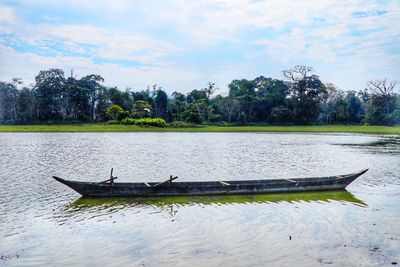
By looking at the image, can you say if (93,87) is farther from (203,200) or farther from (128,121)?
(203,200)

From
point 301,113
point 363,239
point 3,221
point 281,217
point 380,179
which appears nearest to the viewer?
point 363,239

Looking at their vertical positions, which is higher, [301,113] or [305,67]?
[305,67]

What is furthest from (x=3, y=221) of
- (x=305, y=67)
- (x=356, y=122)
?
(x=356, y=122)

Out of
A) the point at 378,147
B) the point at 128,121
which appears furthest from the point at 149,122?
the point at 378,147

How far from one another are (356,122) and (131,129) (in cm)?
6879

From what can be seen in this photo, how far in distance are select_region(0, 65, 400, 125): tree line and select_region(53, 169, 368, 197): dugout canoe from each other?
63.6 meters

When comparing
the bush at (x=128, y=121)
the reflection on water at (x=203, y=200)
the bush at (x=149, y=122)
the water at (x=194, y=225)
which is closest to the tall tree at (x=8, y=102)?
the bush at (x=128, y=121)

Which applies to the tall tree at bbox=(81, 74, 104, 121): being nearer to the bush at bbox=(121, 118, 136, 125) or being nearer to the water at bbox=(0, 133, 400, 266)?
the bush at bbox=(121, 118, 136, 125)

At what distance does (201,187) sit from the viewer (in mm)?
17234

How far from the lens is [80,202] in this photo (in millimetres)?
15844

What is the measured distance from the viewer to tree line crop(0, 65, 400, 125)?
85938mm

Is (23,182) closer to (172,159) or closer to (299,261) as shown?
(172,159)

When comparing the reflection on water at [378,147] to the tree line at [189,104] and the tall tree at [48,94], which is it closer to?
the tree line at [189,104]

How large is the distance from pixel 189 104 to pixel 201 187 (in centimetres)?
7556
